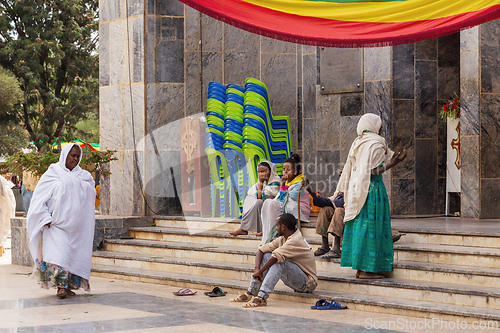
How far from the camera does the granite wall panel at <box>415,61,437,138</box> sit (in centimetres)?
1141

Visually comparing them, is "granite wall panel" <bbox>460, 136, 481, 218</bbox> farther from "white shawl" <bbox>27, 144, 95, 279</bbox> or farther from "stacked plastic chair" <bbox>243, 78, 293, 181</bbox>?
"white shawl" <bbox>27, 144, 95, 279</bbox>

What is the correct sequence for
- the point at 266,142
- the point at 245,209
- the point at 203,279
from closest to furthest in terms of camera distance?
1. the point at 203,279
2. the point at 245,209
3. the point at 266,142

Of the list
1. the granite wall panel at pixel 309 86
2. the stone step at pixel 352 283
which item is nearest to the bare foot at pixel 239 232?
the stone step at pixel 352 283

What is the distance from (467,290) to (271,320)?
6.45ft

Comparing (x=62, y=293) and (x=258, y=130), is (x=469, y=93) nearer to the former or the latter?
(x=258, y=130)

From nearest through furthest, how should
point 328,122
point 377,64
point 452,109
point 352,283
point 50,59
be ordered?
point 352,283, point 452,109, point 377,64, point 328,122, point 50,59

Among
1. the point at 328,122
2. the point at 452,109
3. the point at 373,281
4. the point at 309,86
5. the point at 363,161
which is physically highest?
the point at 309,86

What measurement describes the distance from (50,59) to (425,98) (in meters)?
18.7

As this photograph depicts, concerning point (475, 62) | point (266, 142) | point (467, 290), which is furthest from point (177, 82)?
point (467, 290)

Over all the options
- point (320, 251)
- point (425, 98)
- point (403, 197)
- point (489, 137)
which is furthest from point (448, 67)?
point (320, 251)

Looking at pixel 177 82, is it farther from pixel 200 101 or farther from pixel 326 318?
pixel 326 318

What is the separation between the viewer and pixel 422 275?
7.15 m

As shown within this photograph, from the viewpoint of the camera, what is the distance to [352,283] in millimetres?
7273

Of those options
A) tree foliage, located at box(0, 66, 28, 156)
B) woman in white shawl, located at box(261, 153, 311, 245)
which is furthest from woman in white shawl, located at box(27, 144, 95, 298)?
tree foliage, located at box(0, 66, 28, 156)
